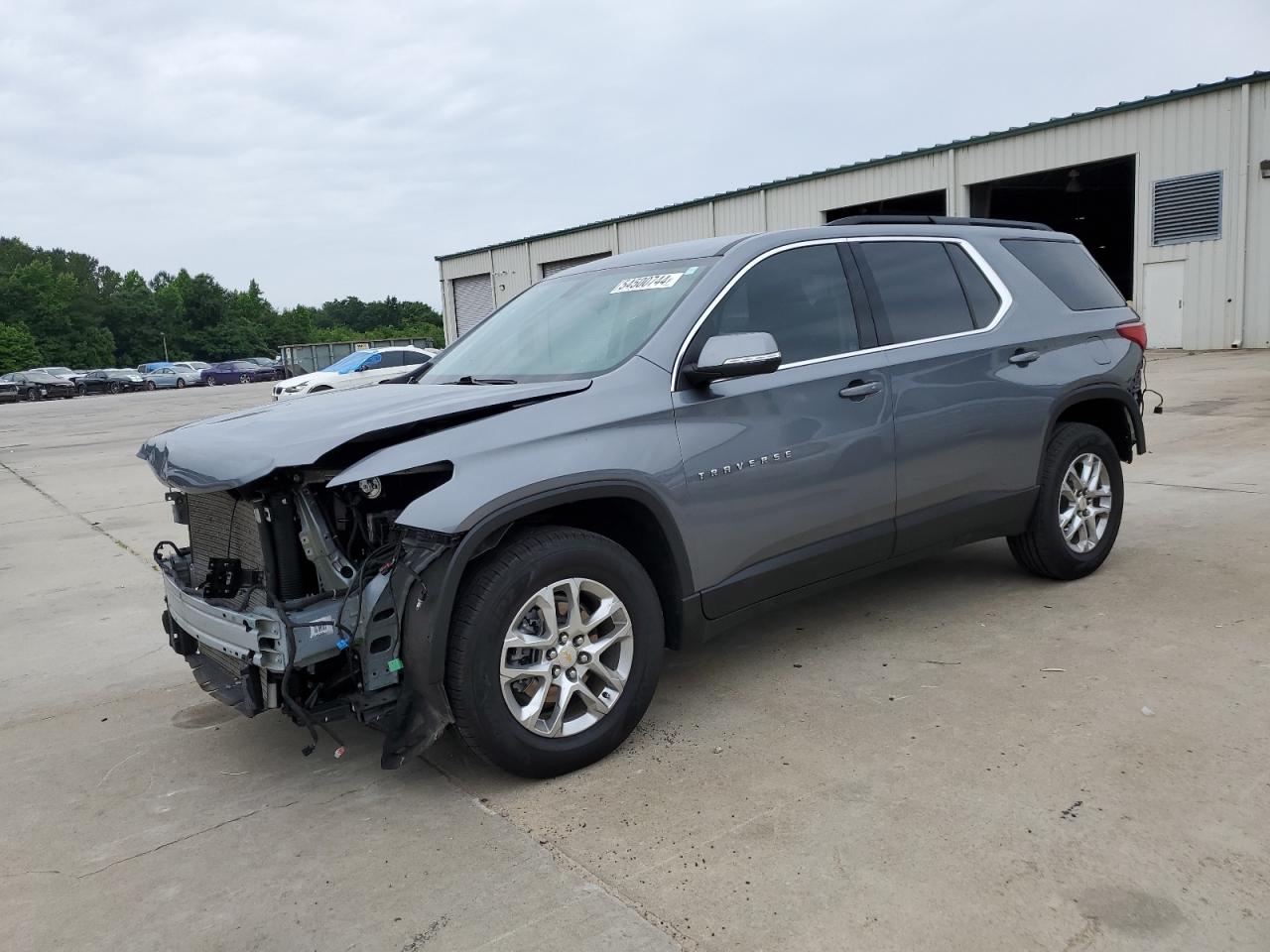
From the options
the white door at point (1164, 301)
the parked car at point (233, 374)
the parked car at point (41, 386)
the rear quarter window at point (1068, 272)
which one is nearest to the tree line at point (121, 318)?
the parked car at point (233, 374)

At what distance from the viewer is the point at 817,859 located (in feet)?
9.23

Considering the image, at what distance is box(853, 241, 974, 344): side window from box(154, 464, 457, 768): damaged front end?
2.24 meters

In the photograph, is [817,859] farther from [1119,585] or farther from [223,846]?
[1119,585]

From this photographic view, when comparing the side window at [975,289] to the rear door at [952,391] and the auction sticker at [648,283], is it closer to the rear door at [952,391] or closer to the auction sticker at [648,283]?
the rear door at [952,391]

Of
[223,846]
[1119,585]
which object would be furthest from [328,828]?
[1119,585]

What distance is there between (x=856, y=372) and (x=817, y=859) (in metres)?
2.06

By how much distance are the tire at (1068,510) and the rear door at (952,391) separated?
0.15 m

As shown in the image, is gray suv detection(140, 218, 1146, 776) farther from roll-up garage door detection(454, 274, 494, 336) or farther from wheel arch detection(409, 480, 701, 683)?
roll-up garage door detection(454, 274, 494, 336)

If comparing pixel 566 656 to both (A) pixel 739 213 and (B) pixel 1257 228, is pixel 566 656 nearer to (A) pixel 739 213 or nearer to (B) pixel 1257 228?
(B) pixel 1257 228

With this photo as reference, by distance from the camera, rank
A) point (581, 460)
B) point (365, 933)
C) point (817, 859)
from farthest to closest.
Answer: point (581, 460) → point (817, 859) → point (365, 933)

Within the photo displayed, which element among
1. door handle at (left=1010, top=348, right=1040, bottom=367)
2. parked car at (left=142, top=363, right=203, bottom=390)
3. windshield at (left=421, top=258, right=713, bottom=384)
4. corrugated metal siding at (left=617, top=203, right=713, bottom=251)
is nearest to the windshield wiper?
windshield at (left=421, top=258, right=713, bottom=384)

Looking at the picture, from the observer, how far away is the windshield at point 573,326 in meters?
3.90

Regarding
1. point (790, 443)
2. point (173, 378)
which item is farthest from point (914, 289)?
point (173, 378)

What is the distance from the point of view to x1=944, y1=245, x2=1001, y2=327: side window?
15.7 ft
